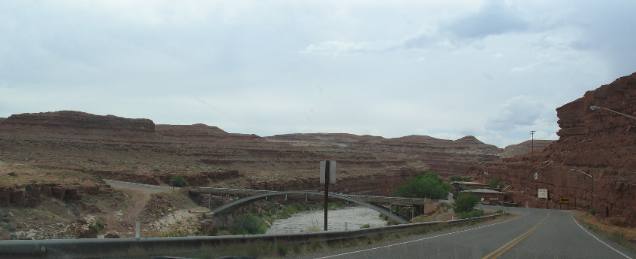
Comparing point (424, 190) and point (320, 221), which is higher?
point (424, 190)

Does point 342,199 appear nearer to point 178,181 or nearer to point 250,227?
point 178,181

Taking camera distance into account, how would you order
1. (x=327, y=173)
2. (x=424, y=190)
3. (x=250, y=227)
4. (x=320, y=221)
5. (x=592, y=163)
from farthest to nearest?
(x=424, y=190) < (x=320, y=221) < (x=592, y=163) < (x=250, y=227) < (x=327, y=173)

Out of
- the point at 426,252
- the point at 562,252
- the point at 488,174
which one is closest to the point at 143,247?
the point at 426,252

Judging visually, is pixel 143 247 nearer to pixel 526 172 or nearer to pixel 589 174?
pixel 589 174

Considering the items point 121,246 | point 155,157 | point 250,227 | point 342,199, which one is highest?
point 155,157

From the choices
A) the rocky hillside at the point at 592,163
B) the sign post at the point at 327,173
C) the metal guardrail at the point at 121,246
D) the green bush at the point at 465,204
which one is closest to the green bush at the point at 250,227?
the sign post at the point at 327,173

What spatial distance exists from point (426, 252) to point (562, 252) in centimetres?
576

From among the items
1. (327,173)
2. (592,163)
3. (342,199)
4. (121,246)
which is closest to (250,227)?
(342,199)

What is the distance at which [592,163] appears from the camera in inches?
3115

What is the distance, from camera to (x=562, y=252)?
21453 millimetres

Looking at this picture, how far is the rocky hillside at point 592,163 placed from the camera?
55719 millimetres

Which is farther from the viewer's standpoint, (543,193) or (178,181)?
(178,181)

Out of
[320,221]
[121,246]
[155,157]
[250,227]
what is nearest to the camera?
[121,246]

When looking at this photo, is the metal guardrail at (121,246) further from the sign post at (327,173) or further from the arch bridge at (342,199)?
the arch bridge at (342,199)
